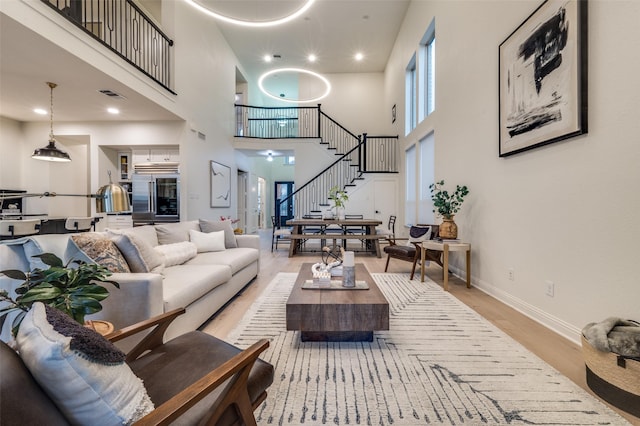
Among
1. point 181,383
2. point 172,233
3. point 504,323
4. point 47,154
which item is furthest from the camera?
point 47,154

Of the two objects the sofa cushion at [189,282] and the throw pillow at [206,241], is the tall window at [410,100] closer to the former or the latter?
the throw pillow at [206,241]

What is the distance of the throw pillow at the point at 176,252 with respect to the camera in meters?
2.92

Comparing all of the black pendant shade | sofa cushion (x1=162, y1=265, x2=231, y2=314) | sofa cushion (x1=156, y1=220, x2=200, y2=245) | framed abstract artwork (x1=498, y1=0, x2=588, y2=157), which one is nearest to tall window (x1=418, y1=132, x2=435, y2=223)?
framed abstract artwork (x1=498, y1=0, x2=588, y2=157)

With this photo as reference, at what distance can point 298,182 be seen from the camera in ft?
29.2

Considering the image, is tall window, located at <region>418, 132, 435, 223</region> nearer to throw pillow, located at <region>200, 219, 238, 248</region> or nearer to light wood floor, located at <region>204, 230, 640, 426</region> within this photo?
light wood floor, located at <region>204, 230, 640, 426</region>

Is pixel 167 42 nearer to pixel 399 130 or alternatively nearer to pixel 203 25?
pixel 203 25

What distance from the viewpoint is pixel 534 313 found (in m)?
2.61

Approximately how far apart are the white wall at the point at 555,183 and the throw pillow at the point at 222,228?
325 cm

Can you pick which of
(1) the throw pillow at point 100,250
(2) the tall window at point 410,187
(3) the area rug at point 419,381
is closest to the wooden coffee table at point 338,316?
(3) the area rug at point 419,381

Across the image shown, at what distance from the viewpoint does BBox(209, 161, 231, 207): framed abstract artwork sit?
691 centimetres

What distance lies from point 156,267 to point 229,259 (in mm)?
882

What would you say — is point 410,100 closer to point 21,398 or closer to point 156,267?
point 156,267

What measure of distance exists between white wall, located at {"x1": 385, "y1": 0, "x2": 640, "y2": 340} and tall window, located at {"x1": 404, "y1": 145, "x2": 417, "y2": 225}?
2.45 m

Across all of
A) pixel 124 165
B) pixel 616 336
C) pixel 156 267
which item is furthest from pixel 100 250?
pixel 124 165
